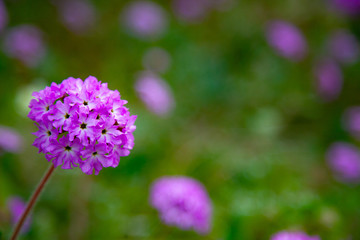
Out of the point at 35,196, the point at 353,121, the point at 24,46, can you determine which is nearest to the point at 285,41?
the point at 353,121

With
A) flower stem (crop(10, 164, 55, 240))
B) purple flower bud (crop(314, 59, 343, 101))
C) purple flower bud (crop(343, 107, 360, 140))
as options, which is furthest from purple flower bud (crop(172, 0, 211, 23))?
flower stem (crop(10, 164, 55, 240))

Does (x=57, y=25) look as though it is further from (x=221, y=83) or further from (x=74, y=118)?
(x=74, y=118)

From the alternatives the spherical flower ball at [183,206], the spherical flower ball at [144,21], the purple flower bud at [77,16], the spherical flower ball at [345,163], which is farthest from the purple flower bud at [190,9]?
the spherical flower ball at [183,206]

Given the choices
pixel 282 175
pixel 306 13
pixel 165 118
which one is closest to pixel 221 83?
pixel 165 118

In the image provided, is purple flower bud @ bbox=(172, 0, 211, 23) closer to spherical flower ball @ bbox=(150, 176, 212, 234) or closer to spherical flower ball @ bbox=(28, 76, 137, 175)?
spherical flower ball @ bbox=(150, 176, 212, 234)

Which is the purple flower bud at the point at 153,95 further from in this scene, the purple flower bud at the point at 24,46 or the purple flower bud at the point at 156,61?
the purple flower bud at the point at 24,46

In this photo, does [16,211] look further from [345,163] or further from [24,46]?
[345,163]
